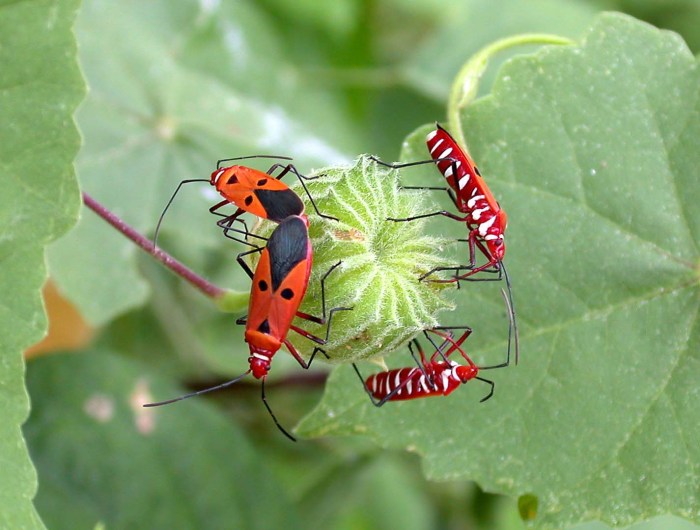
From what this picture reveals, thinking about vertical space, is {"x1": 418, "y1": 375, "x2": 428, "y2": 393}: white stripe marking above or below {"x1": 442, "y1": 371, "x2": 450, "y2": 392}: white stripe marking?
below

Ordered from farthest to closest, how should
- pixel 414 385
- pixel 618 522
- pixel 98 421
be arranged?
pixel 98 421 < pixel 618 522 < pixel 414 385

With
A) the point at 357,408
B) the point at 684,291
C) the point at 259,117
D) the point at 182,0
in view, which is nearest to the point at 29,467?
the point at 357,408

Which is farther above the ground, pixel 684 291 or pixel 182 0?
pixel 684 291

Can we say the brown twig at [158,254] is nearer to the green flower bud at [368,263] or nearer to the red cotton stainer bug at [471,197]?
the green flower bud at [368,263]

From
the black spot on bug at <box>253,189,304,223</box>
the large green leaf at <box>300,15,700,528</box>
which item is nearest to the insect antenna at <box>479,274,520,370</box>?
the large green leaf at <box>300,15,700,528</box>

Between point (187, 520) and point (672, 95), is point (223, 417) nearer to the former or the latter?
point (187, 520)

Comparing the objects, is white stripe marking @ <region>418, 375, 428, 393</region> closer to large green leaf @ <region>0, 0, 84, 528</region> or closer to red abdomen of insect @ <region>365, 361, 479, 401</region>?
red abdomen of insect @ <region>365, 361, 479, 401</region>

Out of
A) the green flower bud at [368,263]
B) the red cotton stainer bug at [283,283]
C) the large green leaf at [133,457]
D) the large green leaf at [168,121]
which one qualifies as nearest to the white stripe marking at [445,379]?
the green flower bud at [368,263]
